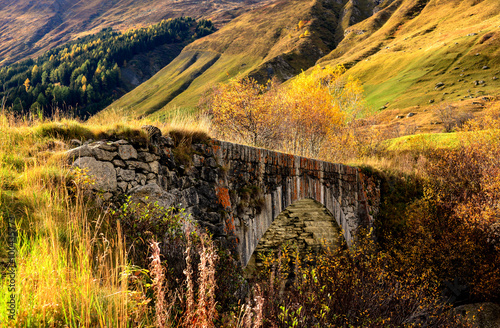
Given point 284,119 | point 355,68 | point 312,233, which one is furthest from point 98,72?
point 312,233

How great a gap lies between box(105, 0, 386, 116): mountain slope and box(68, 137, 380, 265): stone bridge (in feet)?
223

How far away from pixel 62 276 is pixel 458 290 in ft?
56.6

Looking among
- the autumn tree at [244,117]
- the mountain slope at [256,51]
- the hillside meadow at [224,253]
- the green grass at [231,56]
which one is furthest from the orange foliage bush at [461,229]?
the green grass at [231,56]

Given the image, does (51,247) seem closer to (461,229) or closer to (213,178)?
(213,178)

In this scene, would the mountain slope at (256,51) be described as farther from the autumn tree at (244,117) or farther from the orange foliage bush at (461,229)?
the orange foliage bush at (461,229)

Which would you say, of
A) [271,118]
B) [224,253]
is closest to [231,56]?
[271,118]

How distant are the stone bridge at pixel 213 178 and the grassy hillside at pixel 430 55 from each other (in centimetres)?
5313

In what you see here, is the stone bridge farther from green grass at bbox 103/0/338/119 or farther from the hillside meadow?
green grass at bbox 103/0/338/119

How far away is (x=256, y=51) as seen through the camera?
108812 millimetres

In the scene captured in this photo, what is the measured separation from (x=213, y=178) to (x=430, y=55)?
78.0m

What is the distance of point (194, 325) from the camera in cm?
235

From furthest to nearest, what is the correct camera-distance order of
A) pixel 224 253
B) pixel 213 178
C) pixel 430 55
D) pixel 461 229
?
pixel 430 55, pixel 461 229, pixel 213 178, pixel 224 253

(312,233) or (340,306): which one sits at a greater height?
(312,233)

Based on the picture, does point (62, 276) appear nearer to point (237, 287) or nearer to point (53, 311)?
point (53, 311)
